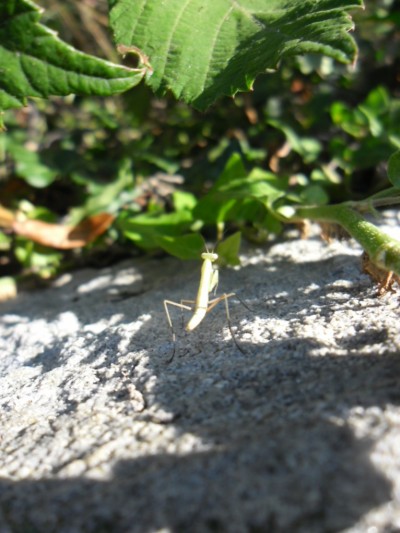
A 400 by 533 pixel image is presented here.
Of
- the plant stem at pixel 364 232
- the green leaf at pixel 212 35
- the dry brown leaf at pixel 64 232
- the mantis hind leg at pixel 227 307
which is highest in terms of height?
the green leaf at pixel 212 35

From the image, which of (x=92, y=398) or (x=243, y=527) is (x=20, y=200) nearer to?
(x=92, y=398)

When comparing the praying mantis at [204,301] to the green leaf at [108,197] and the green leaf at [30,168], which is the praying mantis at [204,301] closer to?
the green leaf at [108,197]

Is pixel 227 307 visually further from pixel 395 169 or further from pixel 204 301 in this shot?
Result: pixel 395 169

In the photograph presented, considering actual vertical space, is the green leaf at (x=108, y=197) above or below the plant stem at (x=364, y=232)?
below

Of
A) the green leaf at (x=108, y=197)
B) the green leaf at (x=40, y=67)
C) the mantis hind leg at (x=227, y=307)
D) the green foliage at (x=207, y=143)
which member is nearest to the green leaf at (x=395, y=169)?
the green foliage at (x=207, y=143)

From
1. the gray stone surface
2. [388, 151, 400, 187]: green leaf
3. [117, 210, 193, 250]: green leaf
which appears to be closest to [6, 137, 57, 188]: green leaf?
[117, 210, 193, 250]: green leaf
